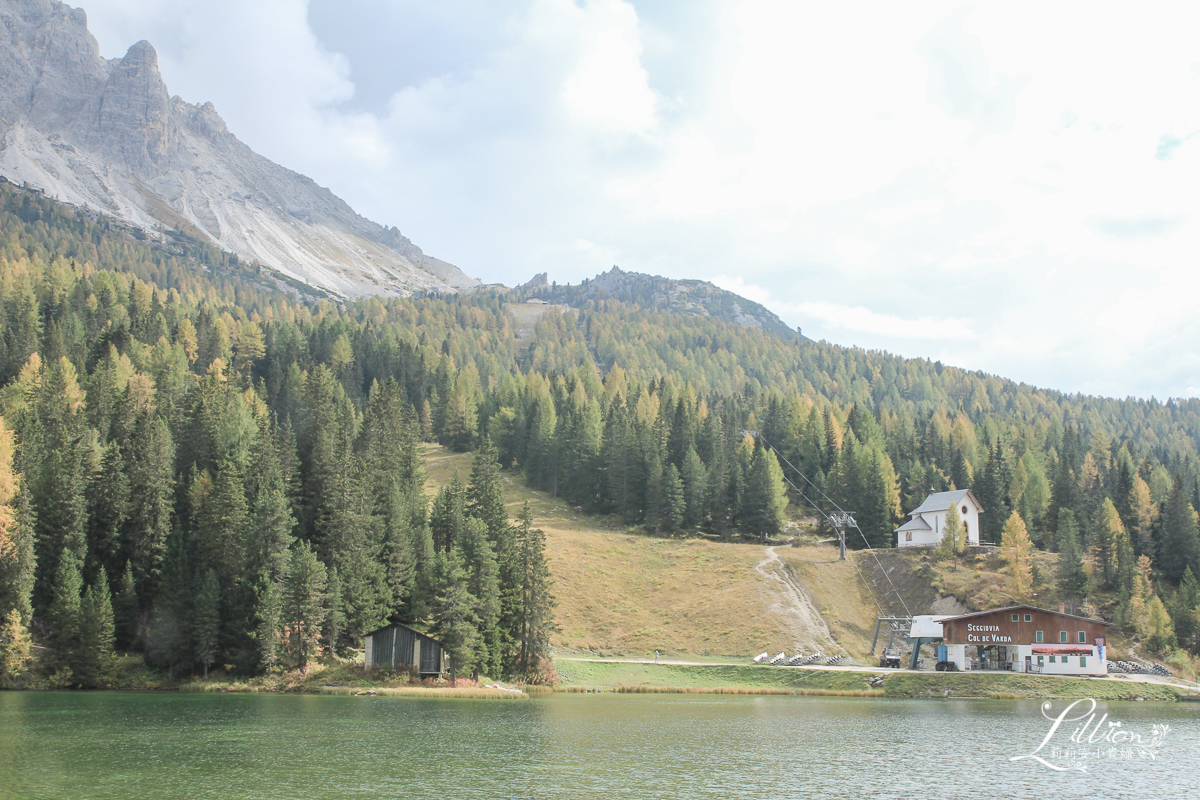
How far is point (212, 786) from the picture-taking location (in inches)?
958

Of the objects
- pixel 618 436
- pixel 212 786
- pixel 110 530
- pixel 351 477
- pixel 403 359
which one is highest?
pixel 403 359

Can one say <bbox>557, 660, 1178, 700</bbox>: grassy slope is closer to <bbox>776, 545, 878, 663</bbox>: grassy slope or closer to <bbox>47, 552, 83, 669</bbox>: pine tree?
<bbox>776, 545, 878, 663</bbox>: grassy slope

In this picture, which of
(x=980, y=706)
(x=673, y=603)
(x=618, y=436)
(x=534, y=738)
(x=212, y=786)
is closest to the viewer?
(x=212, y=786)

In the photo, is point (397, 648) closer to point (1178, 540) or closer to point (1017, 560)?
point (1017, 560)

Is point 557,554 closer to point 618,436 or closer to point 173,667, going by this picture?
point 618,436

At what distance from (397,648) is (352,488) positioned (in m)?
14.5

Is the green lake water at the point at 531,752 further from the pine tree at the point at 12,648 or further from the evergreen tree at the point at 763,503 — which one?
the evergreen tree at the point at 763,503

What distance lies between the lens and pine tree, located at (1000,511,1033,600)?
83312 millimetres

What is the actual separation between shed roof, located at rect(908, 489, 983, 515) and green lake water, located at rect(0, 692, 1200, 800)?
50.6 meters

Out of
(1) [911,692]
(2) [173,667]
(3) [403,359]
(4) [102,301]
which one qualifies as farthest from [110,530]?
(3) [403,359]

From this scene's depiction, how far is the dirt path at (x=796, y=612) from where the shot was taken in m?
76.8

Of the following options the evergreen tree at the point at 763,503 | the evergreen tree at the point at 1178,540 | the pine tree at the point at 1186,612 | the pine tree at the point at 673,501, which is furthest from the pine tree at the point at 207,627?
the evergreen tree at the point at 1178,540

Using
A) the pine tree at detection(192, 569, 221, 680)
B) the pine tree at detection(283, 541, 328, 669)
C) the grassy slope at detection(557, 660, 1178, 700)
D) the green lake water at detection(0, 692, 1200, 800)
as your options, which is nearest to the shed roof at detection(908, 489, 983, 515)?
the grassy slope at detection(557, 660, 1178, 700)

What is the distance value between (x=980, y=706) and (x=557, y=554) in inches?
1909
